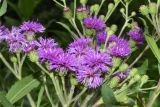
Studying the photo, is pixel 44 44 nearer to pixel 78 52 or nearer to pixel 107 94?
pixel 78 52

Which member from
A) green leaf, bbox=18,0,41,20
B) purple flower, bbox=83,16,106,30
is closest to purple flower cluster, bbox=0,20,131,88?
purple flower, bbox=83,16,106,30

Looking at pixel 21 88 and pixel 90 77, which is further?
pixel 21 88

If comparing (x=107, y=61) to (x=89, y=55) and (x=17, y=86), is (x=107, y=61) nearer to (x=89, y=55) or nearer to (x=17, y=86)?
(x=89, y=55)

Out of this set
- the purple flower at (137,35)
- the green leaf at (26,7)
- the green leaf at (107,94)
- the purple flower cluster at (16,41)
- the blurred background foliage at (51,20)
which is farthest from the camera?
the green leaf at (26,7)

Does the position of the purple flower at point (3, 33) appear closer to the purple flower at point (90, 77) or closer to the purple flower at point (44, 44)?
the purple flower at point (44, 44)

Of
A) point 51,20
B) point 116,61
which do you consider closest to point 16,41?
point 116,61

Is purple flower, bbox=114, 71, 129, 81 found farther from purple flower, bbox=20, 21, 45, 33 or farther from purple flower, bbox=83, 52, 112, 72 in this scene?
purple flower, bbox=20, 21, 45, 33

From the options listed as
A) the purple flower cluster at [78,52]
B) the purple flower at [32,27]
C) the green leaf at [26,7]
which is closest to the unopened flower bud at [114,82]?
the purple flower cluster at [78,52]
